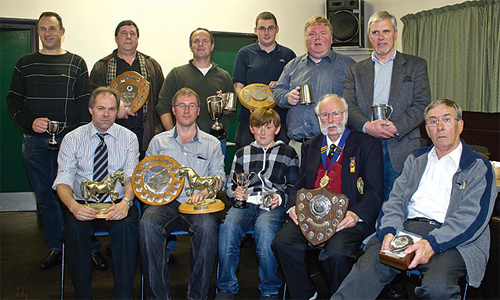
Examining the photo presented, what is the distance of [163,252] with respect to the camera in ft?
10.0

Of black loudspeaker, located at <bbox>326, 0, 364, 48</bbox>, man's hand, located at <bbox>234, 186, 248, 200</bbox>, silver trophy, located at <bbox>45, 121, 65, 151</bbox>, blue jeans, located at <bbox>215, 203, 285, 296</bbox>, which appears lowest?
blue jeans, located at <bbox>215, 203, 285, 296</bbox>

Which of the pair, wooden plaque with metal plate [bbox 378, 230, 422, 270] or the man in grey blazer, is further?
the man in grey blazer

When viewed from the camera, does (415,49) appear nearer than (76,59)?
No

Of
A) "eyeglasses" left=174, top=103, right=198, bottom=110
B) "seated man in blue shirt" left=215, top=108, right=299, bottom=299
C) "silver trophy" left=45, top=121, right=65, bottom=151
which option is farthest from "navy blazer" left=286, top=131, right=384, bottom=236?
"silver trophy" left=45, top=121, right=65, bottom=151

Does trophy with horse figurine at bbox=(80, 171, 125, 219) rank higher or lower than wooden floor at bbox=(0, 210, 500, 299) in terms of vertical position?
higher

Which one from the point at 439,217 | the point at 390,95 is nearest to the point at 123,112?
the point at 390,95

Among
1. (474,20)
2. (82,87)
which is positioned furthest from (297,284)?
(474,20)

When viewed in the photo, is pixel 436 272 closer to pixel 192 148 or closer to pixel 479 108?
pixel 192 148

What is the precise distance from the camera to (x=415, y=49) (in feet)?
22.3

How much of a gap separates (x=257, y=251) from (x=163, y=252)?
69 cm

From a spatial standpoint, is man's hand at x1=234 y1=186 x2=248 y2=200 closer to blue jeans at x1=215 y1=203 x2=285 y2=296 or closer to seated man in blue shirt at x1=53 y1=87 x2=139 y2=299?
blue jeans at x1=215 y1=203 x2=285 y2=296

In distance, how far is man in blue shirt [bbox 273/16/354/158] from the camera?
12.3ft

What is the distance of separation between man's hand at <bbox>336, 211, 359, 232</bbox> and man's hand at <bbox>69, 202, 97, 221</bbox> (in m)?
1.74

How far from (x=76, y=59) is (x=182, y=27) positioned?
3.05 meters
